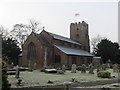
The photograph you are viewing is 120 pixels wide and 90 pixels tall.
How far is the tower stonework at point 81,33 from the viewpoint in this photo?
193 ft

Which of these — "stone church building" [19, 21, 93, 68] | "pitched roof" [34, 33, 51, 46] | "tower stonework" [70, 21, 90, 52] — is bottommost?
"stone church building" [19, 21, 93, 68]

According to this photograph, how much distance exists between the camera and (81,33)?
59.0 meters

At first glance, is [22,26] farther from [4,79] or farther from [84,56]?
[4,79]

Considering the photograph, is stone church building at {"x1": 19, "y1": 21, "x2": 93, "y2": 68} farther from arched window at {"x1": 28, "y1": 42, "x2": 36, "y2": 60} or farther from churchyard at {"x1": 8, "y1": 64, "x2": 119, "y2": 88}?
churchyard at {"x1": 8, "y1": 64, "x2": 119, "y2": 88}

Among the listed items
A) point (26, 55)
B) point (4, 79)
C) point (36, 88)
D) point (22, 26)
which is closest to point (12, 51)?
point (26, 55)

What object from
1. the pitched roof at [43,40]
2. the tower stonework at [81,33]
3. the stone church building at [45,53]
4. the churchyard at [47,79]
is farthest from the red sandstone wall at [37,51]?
the tower stonework at [81,33]

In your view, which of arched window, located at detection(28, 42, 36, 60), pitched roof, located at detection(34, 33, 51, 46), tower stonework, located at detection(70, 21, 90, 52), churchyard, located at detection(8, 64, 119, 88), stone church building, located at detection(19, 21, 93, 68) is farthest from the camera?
tower stonework, located at detection(70, 21, 90, 52)

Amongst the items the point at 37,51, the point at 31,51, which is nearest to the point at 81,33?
the point at 31,51

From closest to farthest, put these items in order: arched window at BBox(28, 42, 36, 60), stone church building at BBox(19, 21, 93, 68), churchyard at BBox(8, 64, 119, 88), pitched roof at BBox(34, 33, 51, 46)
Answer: churchyard at BBox(8, 64, 119, 88), stone church building at BBox(19, 21, 93, 68), pitched roof at BBox(34, 33, 51, 46), arched window at BBox(28, 42, 36, 60)

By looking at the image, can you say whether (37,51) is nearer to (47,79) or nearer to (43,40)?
(43,40)

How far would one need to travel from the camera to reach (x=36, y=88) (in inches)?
471

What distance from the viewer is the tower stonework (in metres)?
58.8

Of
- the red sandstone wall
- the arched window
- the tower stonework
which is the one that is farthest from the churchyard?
the tower stonework

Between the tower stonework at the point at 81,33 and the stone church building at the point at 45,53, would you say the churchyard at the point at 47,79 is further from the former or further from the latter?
the tower stonework at the point at 81,33
